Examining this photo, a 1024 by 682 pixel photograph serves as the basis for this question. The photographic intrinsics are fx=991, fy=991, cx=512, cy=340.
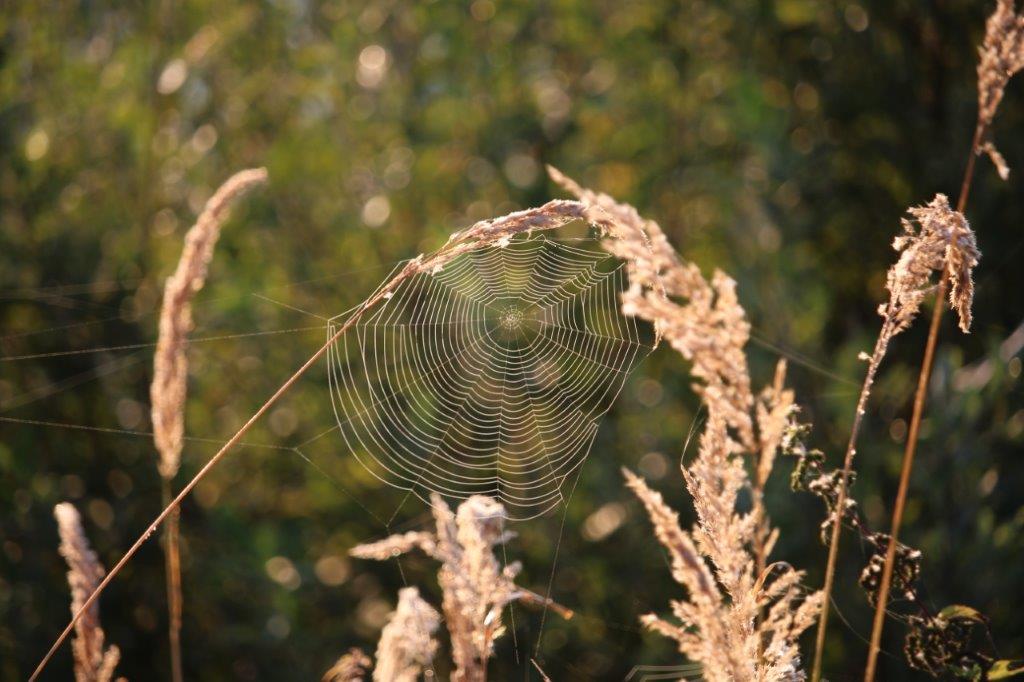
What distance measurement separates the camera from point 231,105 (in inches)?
182

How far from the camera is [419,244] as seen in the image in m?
4.21

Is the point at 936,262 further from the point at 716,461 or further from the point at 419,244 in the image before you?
the point at 419,244

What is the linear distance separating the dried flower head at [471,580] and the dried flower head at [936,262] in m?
0.53

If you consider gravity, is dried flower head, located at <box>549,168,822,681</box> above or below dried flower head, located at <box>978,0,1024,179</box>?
below

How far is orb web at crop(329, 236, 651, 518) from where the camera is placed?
11.1 feet

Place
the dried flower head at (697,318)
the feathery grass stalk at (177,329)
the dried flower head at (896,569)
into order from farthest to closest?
the feathery grass stalk at (177,329)
the dried flower head at (896,569)
the dried flower head at (697,318)

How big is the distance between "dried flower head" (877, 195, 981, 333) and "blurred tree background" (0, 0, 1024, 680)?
75.9 inches

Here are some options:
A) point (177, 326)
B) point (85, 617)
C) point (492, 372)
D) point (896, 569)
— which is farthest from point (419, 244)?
point (896, 569)

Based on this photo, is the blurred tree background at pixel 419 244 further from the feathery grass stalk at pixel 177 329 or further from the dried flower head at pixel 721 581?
the dried flower head at pixel 721 581

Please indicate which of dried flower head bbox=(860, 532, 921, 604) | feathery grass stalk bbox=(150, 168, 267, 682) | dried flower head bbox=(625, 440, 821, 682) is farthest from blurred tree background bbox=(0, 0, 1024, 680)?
dried flower head bbox=(625, 440, 821, 682)

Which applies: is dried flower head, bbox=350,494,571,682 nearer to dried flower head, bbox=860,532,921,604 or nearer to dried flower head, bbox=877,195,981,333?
dried flower head, bbox=860,532,921,604

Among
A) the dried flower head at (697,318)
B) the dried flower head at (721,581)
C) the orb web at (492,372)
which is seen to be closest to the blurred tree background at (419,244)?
the orb web at (492,372)

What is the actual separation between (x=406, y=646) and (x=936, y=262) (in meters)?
0.75

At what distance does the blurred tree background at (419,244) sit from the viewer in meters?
3.33
